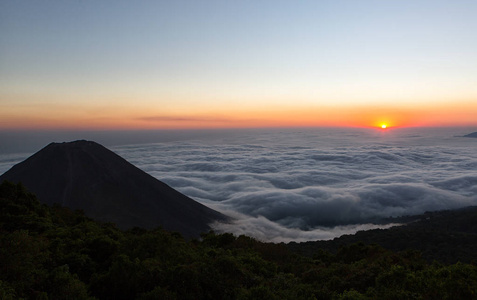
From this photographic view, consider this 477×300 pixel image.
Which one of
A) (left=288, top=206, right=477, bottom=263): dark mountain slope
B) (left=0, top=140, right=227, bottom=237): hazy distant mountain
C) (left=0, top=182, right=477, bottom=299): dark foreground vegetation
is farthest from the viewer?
(left=0, top=140, right=227, bottom=237): hazy distant mountain

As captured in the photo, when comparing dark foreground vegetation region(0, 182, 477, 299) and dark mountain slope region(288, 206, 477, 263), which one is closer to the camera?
dark foreground vegetation region(0, 182, 477, 299)

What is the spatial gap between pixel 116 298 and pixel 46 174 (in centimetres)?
4489

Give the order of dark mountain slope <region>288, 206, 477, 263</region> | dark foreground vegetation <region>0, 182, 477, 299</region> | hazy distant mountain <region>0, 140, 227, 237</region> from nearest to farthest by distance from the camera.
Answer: dark foreground vegetation <region>0, 182, 477, 299</region>, dark mountain slope <region>288, 206, 477, 263</region>, hazy distant mountain <region>0, 140, 227, 237</region>

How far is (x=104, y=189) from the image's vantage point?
46.9m

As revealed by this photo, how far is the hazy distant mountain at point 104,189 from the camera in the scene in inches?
1718

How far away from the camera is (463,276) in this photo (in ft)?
26.7

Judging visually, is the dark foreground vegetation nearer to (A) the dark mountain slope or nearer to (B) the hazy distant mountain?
(A) the dark mountain slope

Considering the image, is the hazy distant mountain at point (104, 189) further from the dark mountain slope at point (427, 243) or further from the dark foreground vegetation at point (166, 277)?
the dark foreground vegetation at point (166, 277)

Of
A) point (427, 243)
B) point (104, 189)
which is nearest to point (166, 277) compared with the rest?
point (427, 243)

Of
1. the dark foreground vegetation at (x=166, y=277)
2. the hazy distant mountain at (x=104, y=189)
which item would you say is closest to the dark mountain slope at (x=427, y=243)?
the hazy distant mountain at (x=104, y=189)

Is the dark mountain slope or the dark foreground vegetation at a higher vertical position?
the dark foreground vegetation

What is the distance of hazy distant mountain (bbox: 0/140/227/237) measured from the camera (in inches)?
1718

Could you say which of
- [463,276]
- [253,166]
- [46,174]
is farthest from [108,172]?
[253,166]

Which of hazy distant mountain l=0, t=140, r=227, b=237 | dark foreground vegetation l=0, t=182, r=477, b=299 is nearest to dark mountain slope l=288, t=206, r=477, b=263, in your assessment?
hazy distant mountain l=0, t=140, r=227, b=237
